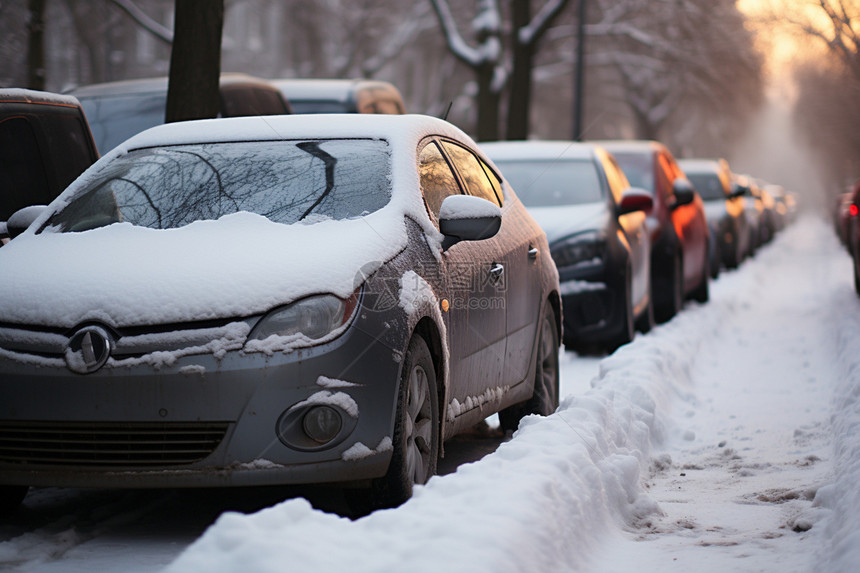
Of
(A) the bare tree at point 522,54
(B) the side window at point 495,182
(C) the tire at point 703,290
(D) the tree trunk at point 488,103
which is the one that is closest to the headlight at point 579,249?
(B) the side window at point 495,182

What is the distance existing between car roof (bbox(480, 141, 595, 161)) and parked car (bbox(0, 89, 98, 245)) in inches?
184

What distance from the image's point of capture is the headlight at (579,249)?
10594mm

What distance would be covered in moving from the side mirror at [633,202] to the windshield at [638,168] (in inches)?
97.4

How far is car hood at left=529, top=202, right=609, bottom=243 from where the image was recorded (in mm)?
10695

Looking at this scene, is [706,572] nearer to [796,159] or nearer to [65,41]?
[65,41]

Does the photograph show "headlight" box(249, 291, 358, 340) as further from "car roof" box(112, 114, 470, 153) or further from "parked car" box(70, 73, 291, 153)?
"parked car" box(70, 73, 291, 153)

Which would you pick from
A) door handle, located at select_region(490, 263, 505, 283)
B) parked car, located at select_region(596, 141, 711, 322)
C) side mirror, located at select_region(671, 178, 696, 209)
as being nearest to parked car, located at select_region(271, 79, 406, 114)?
parked car, located at select_region(596, 141, 711, 322)

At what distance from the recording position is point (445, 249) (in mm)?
5605

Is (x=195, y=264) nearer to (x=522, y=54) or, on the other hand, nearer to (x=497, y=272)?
(x=497, y=272)

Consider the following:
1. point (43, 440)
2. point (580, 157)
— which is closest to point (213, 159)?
point (43, 440)

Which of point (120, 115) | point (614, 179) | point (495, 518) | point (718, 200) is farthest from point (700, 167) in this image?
point (495, 518)

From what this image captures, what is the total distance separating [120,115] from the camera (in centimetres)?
1120

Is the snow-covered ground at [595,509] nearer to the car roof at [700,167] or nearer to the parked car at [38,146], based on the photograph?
the parked car at [38,146]

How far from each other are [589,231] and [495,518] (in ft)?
22.0
